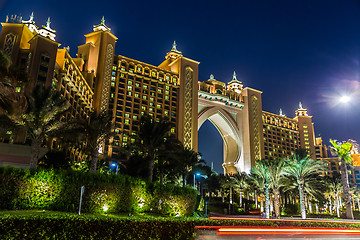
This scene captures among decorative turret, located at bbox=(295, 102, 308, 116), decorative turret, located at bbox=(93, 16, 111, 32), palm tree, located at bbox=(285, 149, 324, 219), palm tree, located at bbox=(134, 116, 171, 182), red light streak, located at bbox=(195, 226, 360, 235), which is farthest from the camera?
decorative turret, located at bbox=(295, 102, 308, 116)

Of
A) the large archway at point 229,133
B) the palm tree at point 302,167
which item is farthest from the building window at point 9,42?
the large archway at point 229,133

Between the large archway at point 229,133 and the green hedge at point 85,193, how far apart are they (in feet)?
219

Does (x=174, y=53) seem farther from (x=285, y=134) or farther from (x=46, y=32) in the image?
(x=285, y=134)

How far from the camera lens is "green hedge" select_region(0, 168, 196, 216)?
20.2 m

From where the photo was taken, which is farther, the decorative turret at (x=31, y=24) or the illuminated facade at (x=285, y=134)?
the illuminated facade at (x=285, y=134)

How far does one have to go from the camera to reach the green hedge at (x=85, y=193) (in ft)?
66.4

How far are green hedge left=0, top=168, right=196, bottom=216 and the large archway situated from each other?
66662 millimetres

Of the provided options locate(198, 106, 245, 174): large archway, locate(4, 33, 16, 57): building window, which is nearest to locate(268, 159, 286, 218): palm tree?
locate(4, 33, 16, 57): building window

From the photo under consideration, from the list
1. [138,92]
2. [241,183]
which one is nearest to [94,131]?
[241,183]

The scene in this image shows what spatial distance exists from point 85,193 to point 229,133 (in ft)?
273

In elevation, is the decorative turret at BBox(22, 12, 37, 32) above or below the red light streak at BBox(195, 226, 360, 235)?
above

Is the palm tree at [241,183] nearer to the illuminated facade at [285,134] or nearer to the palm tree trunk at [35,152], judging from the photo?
the illuminated facade at [285,134]

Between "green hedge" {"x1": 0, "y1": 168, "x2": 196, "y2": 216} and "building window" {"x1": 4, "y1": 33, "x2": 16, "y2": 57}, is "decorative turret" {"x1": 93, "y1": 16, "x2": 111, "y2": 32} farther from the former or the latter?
"green hedge" {"x1": 0, "y1": 168, "x2": 196, "y2": 216}

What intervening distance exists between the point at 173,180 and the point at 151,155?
21126 mm
